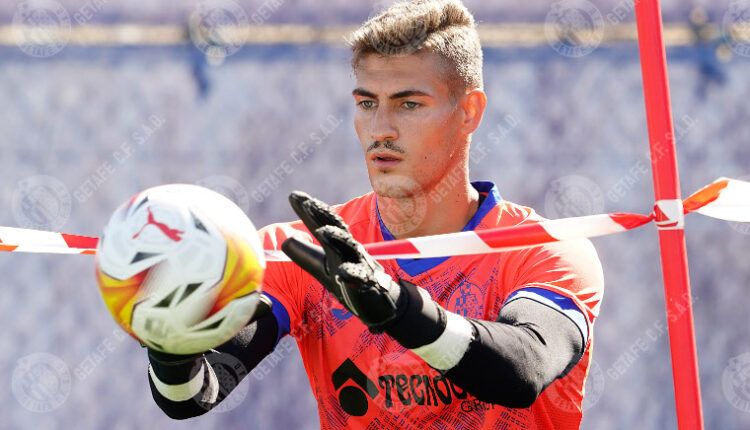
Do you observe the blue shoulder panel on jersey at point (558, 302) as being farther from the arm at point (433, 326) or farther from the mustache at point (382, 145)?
the mustache at point (382, 145)

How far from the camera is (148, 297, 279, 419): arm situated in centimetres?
226

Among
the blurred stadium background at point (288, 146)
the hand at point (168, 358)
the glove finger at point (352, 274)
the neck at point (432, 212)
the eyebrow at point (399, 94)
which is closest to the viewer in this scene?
the glove finger at point (352, 274)

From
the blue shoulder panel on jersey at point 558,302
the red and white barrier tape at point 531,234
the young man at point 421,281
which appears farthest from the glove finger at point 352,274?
the blue shoulder panel on jersey at point 558,302

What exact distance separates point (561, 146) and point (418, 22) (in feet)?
3.07

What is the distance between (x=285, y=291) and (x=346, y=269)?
3.15ft

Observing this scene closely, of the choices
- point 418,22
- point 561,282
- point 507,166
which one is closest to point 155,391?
point 561,282

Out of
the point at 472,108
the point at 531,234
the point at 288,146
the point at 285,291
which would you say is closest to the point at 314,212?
the point at 531,234

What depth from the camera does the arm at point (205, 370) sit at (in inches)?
88.9

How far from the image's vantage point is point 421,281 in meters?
2.65

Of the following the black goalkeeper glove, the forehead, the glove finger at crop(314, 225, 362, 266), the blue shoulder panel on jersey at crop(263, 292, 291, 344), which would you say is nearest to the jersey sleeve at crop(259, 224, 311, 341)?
the blue shoulder panel on jersey at crop(263, 292, 291, 344)

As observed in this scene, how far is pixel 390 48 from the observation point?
270 centimetres

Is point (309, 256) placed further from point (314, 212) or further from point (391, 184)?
point (391, 184)

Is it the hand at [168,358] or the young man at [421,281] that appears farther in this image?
the young man at [421,281]

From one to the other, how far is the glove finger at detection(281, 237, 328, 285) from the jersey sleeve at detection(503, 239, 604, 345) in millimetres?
615
